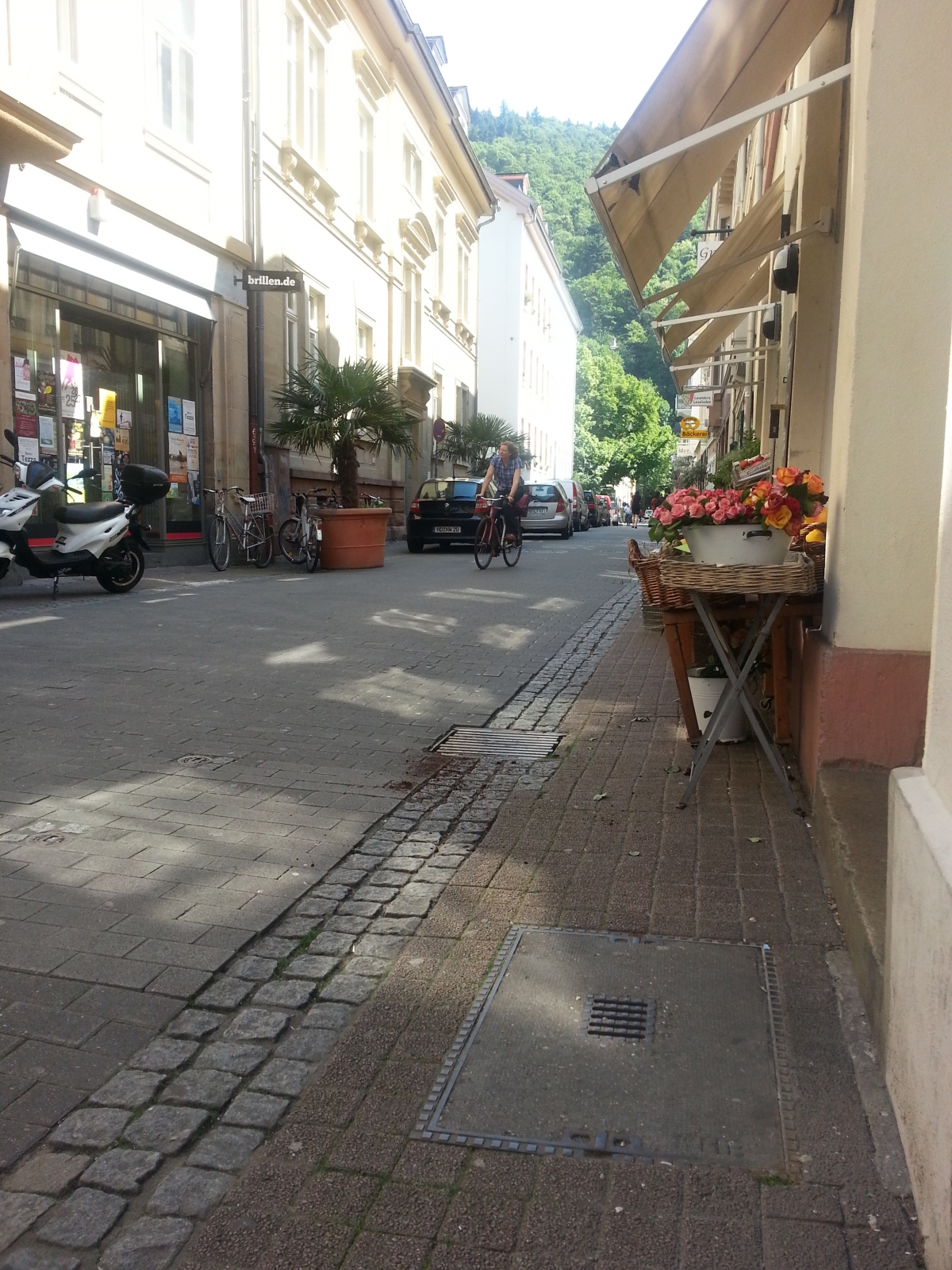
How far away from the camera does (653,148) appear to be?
17.8 feet

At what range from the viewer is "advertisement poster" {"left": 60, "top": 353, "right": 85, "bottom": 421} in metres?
13.5

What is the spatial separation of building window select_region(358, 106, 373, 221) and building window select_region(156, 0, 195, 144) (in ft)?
25.8

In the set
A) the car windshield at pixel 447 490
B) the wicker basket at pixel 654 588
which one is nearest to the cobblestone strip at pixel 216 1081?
the wicker basket at pixel 654 588

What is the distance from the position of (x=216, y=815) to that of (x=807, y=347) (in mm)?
4916

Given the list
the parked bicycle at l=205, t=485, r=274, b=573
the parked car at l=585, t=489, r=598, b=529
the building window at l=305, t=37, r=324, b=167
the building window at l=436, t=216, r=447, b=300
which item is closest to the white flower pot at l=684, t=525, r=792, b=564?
the parked bicycle at l=205, t=485, r=274, b=573

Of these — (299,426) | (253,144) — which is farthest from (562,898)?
(253,144)

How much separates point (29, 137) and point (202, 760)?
8.57 m

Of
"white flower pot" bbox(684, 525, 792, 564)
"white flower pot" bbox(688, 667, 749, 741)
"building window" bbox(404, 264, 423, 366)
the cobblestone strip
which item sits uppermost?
"building window" bbox(404, 264, 423, 366)

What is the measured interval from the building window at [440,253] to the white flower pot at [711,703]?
2820 cm

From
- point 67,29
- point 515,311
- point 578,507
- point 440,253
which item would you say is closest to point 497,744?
point 67,29

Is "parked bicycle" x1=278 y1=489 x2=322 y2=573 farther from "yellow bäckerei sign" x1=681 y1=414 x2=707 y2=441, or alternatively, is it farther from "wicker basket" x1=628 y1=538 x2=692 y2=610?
"yellow bäckerei sign" x1=681 y1=414 x2=707 y2=441

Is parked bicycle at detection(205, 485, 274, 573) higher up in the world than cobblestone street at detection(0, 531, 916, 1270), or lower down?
higher up

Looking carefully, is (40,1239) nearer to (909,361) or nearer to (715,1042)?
(715,1042)

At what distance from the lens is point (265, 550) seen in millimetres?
16859
